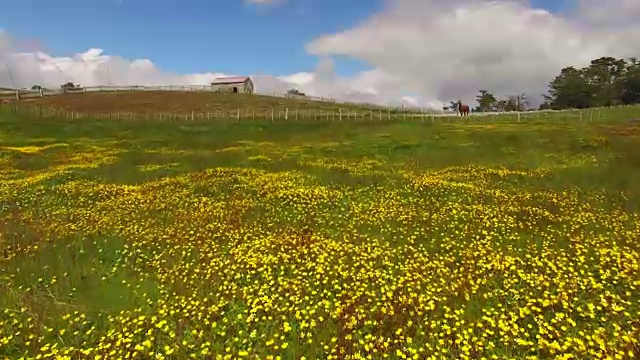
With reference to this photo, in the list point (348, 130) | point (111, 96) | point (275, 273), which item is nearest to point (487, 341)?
point (275, 273)

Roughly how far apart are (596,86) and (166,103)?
4234 inches

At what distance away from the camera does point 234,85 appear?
115750mm

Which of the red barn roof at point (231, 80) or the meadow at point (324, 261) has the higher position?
the red barn roof at point (231, 80)

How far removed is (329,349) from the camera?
894cm

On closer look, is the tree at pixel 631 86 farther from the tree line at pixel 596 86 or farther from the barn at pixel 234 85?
the barn at pixel 234 85

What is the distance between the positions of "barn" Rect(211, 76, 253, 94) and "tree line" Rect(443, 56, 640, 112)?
55.8 metres

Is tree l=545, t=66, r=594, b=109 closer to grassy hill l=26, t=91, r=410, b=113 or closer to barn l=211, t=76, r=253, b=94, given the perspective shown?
grassy hill l=26, t=91, r=410, b=113

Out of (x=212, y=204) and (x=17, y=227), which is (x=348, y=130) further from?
(x=17, y=227)

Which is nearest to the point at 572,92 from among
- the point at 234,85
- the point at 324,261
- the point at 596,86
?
the point at 596,86

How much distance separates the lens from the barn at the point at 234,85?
4547 inches

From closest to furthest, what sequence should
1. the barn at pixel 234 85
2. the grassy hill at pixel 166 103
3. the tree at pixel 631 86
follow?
the grassy hill at pixel 166 103 → the tree at pixel 631 86 → the barn at pixel 234 85

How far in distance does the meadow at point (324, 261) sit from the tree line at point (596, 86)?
8857cm

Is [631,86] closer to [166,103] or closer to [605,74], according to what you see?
[605,74]

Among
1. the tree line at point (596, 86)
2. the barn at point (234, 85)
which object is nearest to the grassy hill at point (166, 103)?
the barn at point (234, 85)
